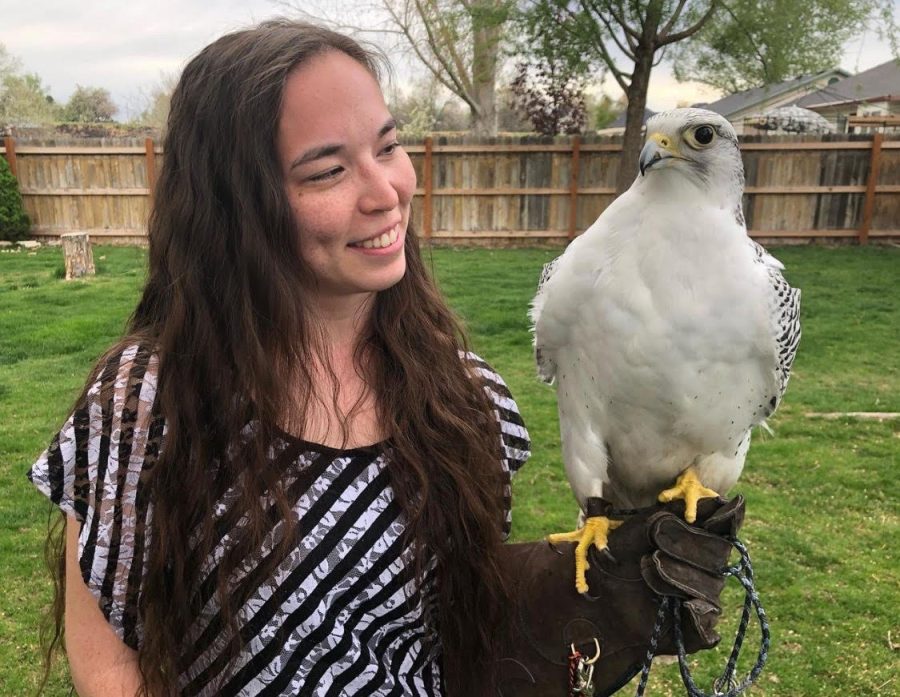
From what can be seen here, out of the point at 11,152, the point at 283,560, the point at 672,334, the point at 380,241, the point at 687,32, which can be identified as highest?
the point at 687,32

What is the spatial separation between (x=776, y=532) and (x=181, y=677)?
10.8 feet

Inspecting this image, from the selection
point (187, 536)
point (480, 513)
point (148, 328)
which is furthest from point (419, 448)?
point (148, 328)

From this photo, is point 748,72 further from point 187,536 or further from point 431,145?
point 187,536

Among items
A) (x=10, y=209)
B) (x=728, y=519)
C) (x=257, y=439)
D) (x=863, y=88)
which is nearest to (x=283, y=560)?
(x=257, y=439)

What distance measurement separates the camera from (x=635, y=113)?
36.4 feet

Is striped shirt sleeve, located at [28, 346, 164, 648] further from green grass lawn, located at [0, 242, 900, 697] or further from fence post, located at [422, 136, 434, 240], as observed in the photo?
fence post, located at [422, 136, 434, 240]

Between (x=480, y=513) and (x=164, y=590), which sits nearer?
(x=164, y=590)

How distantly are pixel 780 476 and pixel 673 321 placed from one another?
3101 mm

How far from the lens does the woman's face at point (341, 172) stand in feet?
4.00

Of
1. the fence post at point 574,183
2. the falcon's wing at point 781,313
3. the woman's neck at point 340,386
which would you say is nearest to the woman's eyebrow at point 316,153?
the woman's neck at point 340,386

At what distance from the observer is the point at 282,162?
1218mm

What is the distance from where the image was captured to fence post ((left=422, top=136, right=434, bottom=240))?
1193 cm

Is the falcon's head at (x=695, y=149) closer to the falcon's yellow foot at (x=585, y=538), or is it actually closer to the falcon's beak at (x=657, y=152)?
the falcon's beak at (x=657, y=152)

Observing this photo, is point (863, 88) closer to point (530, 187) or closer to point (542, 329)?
point (530, 187)
